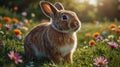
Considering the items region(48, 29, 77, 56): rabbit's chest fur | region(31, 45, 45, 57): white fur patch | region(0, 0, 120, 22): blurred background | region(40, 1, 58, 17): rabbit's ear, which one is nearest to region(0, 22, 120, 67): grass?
region(31, 45, 45, 57): white fur patch

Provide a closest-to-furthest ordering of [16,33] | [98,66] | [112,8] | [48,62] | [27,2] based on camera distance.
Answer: [98,66] < [48,62] < [16,33] < [27,2] < [112,8]

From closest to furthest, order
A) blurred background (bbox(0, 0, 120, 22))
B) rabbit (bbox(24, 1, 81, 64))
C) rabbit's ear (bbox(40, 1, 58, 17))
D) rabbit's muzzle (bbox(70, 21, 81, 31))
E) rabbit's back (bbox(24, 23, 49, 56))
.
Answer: rabbit's muzzle (bbox(70, 21, 81, 31))
rabbit (bbox(24, 1, 81, 64))
rabbit's ear (bbox(40, 1, 58, 17))
rabbit's back (bbox(24, 23, 49, 56))
blurred background (bbox(0, 0, 120, 22))

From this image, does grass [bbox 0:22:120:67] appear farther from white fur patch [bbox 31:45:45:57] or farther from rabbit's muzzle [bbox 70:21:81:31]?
rabbit's muzzle [bbox 70:21:81:31]

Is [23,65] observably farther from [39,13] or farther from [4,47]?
[39,13]

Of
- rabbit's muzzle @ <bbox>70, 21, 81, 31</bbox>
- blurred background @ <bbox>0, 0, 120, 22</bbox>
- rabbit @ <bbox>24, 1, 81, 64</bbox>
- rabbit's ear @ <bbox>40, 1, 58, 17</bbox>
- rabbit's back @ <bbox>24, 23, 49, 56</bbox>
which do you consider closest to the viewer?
rabbit's muzzle @ <bbox>70, 21, 81, 31</bbox>

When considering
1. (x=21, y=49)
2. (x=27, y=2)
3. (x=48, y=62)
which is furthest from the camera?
(x=27, y=2)

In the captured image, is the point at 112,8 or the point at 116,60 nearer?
the point at 116,60

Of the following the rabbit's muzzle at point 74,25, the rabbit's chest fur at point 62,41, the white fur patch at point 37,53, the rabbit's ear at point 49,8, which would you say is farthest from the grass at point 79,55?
the rabbit's ear at point 49,8

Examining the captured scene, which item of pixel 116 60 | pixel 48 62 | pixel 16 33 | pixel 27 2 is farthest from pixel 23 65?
pixel 27 2

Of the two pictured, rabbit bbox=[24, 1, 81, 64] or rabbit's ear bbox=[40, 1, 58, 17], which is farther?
rabbit's ear bbox=[40, 1, 58, 17]
